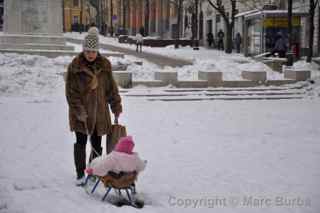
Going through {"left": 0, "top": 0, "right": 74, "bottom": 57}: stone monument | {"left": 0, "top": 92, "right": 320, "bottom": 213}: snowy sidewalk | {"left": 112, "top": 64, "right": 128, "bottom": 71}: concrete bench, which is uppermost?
{"left": 0, "top": 0, "right": 74, "bottom": 57}: stone monument

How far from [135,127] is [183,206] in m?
6.06

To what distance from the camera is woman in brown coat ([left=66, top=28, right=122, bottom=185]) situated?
6.74m

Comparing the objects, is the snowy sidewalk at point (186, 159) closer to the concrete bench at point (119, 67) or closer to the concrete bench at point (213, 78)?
the concrete bench at point (213, 78)

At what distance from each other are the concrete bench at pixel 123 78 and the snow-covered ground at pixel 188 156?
1.89 meters

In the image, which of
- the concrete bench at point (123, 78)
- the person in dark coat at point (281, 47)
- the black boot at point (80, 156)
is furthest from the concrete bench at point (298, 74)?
the black boot at point (80, 156)

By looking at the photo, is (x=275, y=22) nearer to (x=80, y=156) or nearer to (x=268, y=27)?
(x=268, y=27)

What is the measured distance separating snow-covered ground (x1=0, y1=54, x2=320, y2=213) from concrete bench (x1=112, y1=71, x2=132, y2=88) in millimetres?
1891

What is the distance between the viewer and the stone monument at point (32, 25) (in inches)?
988

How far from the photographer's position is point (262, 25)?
3142 cm

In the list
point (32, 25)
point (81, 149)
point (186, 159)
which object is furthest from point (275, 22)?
point (81, 149)

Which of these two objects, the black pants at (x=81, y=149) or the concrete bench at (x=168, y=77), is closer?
the black pants at (x=81, y=149)

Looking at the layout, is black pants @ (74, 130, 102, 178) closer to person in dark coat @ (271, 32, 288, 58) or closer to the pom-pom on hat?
the pom-pom on hat

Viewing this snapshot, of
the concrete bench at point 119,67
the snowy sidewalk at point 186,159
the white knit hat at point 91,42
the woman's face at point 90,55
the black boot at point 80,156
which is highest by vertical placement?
the white knit hat at point 91,42

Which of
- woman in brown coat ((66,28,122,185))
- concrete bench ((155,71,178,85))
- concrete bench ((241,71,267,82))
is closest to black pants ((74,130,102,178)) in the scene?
woman in brown coat ((66,28,122,185))
